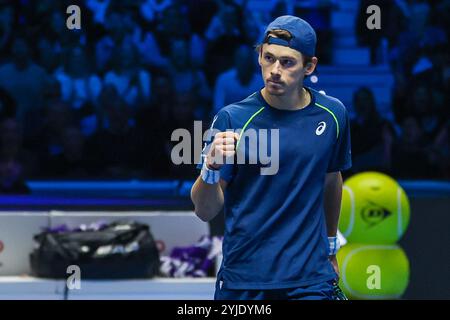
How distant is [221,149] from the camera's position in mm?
3279

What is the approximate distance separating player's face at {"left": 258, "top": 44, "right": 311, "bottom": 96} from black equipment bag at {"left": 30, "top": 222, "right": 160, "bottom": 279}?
325cm

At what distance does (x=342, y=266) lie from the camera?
7.25m

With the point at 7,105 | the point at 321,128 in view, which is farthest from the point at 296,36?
the point at 7,105

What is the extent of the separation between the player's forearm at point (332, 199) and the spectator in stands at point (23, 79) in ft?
17.4

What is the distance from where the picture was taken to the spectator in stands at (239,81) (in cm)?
862

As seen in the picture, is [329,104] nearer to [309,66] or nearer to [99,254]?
[309,66]

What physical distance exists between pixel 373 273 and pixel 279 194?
3.83 metres

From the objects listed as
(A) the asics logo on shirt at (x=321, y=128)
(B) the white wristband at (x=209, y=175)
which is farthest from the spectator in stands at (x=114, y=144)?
(B) the white wristband at (x=209, y=175)

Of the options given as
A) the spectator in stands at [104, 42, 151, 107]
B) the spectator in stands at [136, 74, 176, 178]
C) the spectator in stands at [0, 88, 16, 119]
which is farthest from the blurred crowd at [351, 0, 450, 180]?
the spectator in stands at [0, 88, 16, 119]

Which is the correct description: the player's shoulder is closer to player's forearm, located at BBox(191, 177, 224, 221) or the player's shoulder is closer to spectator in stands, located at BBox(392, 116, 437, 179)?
player's forearm, located at BBox(191, 177, 224, 221)

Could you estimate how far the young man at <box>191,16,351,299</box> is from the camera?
3500 millimetres

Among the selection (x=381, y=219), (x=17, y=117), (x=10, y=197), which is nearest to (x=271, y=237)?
(x=381, y=219)

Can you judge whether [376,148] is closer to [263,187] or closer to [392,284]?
[392,284]
